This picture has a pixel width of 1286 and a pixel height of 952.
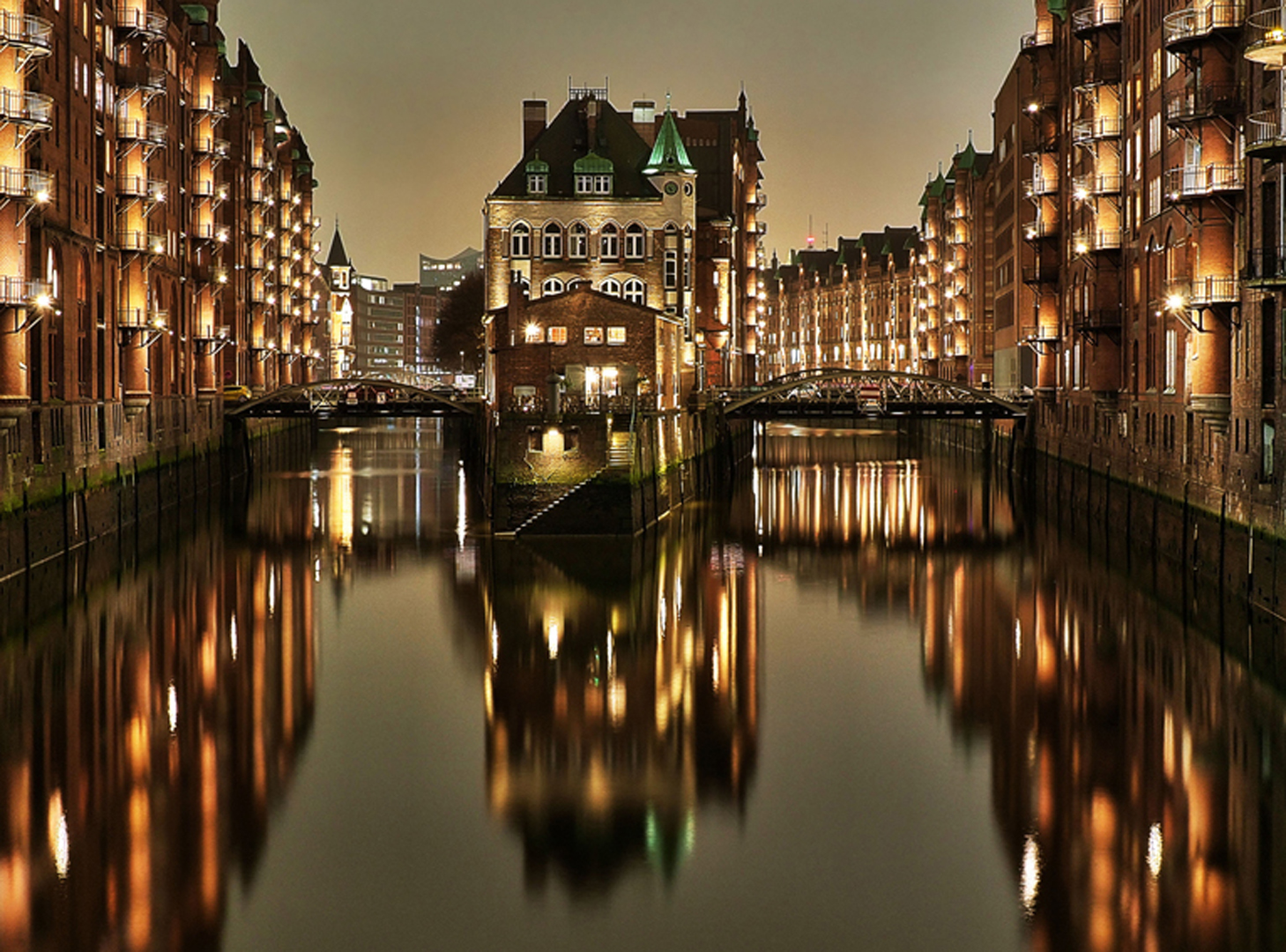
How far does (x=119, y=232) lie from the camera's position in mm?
53469

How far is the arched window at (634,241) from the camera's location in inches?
2857

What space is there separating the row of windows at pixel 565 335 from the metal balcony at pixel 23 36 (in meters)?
21.3

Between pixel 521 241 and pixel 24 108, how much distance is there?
115 ft

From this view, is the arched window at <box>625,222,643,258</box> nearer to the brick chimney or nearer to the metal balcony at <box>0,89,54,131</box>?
the brick chimney

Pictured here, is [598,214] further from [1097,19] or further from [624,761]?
[624,761]

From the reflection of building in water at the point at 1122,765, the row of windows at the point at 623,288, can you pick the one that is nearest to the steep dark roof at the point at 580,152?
the row of windows at the point at 623,288

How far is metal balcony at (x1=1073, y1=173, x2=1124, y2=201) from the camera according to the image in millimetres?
53406

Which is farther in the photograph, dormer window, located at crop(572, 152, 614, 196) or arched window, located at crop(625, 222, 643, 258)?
arched window, located at crop(625, 222, 643, 258)

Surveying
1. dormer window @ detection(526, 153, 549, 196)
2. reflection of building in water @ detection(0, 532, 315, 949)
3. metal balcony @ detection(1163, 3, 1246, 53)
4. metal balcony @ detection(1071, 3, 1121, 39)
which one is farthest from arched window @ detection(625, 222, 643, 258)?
reflection of building in water @ detection(0, 532, 315, 949)

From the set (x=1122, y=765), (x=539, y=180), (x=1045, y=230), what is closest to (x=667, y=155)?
(x=539, y=180)

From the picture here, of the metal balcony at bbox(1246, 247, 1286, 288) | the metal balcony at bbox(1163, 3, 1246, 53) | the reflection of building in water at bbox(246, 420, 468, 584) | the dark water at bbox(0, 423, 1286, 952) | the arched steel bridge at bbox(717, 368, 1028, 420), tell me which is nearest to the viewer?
the dark water at bbox(0, 423, 1286, 952)

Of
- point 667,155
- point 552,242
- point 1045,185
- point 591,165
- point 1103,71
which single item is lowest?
point 552,242

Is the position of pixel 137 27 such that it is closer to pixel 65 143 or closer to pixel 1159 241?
pixel 65 143

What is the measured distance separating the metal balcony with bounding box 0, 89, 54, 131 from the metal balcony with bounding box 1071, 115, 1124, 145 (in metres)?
31.8
